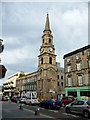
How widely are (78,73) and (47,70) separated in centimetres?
1680

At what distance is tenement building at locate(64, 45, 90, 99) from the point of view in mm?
29970

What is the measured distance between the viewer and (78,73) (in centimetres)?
3209

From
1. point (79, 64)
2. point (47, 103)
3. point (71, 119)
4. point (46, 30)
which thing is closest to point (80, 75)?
point (79, 64)

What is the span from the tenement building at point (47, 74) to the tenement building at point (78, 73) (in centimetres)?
1212

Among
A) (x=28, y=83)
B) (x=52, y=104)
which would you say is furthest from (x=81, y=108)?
(x=28, y=83)

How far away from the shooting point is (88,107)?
1162cm

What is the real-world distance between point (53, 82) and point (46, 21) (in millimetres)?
26524

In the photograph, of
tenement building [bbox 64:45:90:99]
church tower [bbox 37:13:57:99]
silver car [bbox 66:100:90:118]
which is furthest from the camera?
church tower [bbox 37:13:57:99]

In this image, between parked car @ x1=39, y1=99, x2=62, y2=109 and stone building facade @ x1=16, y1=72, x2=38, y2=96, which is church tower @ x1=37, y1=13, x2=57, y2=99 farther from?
parked car @ x1=39, y1=99, x2=62, y2=109

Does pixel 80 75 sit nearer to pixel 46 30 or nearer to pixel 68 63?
pixel 68 63

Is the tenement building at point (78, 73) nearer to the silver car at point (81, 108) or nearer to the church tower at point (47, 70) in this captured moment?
the church tower at point (47, 70)

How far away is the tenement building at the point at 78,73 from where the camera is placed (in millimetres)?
29970

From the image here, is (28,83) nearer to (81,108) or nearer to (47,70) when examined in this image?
(47,70)

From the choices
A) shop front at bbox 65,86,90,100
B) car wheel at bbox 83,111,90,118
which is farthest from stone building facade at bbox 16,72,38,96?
car wheel at bbox 83,111,90,118
